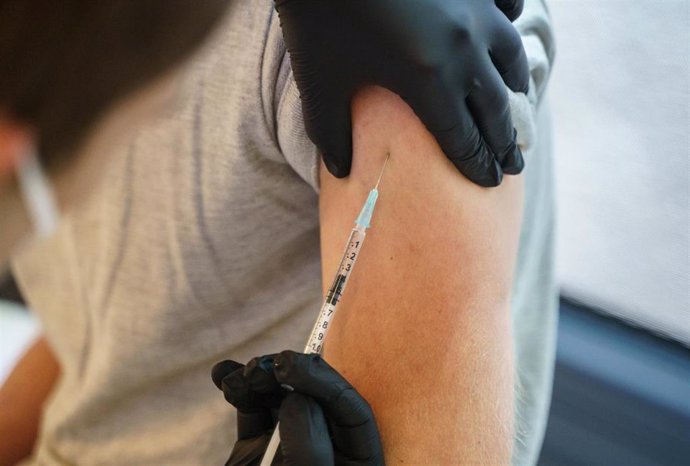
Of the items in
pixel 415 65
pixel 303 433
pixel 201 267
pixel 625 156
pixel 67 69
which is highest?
pixel 625 156

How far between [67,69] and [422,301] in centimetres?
46

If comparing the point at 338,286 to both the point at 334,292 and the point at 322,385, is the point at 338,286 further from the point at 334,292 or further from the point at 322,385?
the point at 322,385

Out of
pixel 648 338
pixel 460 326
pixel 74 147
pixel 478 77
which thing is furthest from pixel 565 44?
pixel 74 147

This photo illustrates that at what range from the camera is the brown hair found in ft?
1.00

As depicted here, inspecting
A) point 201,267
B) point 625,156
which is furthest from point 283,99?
point 625,156

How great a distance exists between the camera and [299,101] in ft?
2.25

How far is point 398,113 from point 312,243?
0.93 ft

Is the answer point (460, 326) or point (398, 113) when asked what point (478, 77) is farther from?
point (460, 326)

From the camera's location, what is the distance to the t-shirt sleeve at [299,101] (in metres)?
0.69

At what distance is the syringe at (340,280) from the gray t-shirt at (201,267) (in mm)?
99

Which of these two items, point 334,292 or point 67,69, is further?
point 334,292

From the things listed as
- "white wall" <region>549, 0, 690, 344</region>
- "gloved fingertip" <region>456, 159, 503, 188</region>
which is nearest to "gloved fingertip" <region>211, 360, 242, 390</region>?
"gloved fingertip" <region>456, 159, 503, 188</region>

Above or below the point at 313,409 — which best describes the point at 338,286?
above

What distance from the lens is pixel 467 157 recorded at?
673mm
